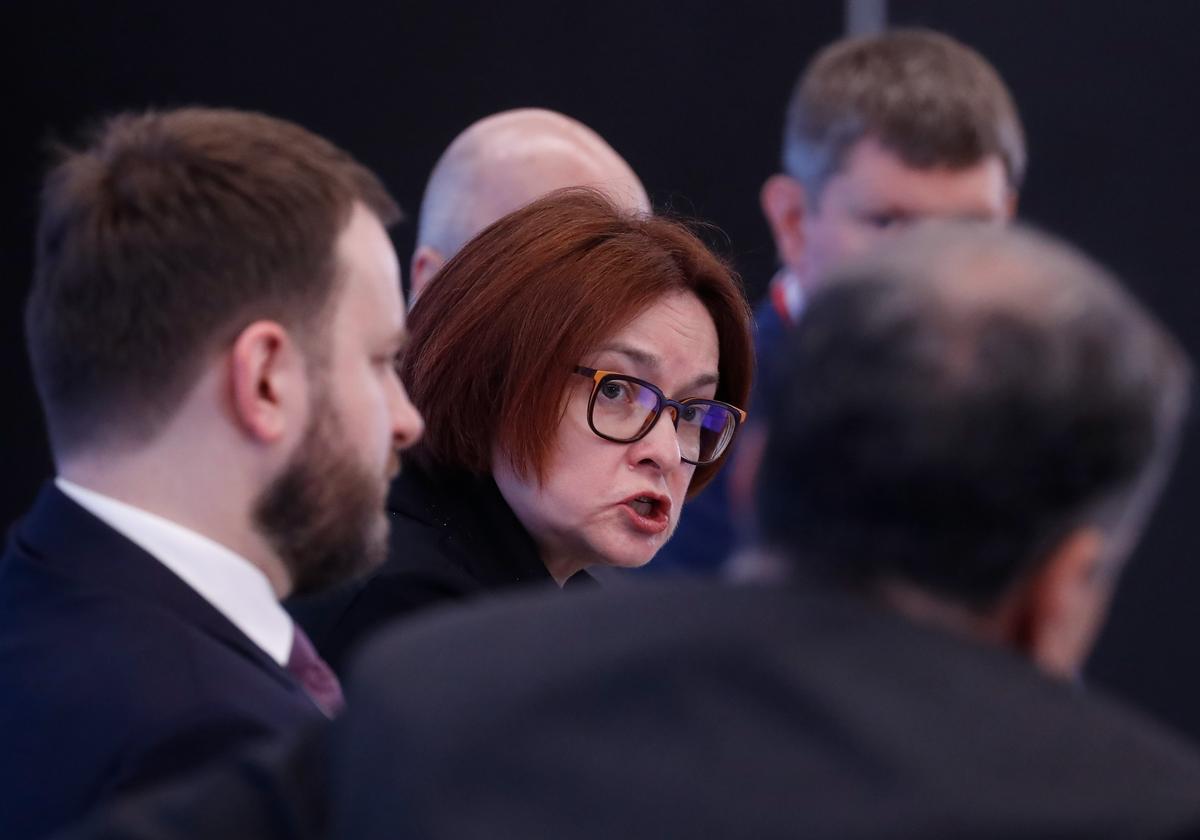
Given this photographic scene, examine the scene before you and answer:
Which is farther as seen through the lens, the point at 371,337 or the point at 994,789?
the point at 371,337

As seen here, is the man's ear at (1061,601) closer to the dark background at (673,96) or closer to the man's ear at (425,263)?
the man's ear at (425,263)

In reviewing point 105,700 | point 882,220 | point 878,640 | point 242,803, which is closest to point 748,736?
point 878,640

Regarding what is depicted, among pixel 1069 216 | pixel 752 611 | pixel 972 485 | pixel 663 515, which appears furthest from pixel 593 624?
pixel 1069 216

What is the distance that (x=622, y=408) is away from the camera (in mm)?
1893

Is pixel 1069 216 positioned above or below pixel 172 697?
below

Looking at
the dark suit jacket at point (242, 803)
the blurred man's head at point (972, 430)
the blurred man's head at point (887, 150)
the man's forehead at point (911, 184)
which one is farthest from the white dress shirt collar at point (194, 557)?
the man's forehead at point (911, 184)

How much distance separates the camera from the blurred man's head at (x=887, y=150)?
243 cm

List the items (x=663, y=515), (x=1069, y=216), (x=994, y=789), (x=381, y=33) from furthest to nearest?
1. (x=1069, y=216)
2. (x=381, y=33)
3. (x=663, y=515)
4. (x=994, y=789)

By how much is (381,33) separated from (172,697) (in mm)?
2535

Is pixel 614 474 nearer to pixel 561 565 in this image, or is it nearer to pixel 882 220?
pixel 561 565

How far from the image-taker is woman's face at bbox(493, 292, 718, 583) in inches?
74.1

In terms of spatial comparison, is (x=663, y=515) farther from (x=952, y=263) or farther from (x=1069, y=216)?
(x=1069, y=216)

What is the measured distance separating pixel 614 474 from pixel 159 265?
Result: 731 millimetres

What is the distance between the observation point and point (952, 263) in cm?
89
